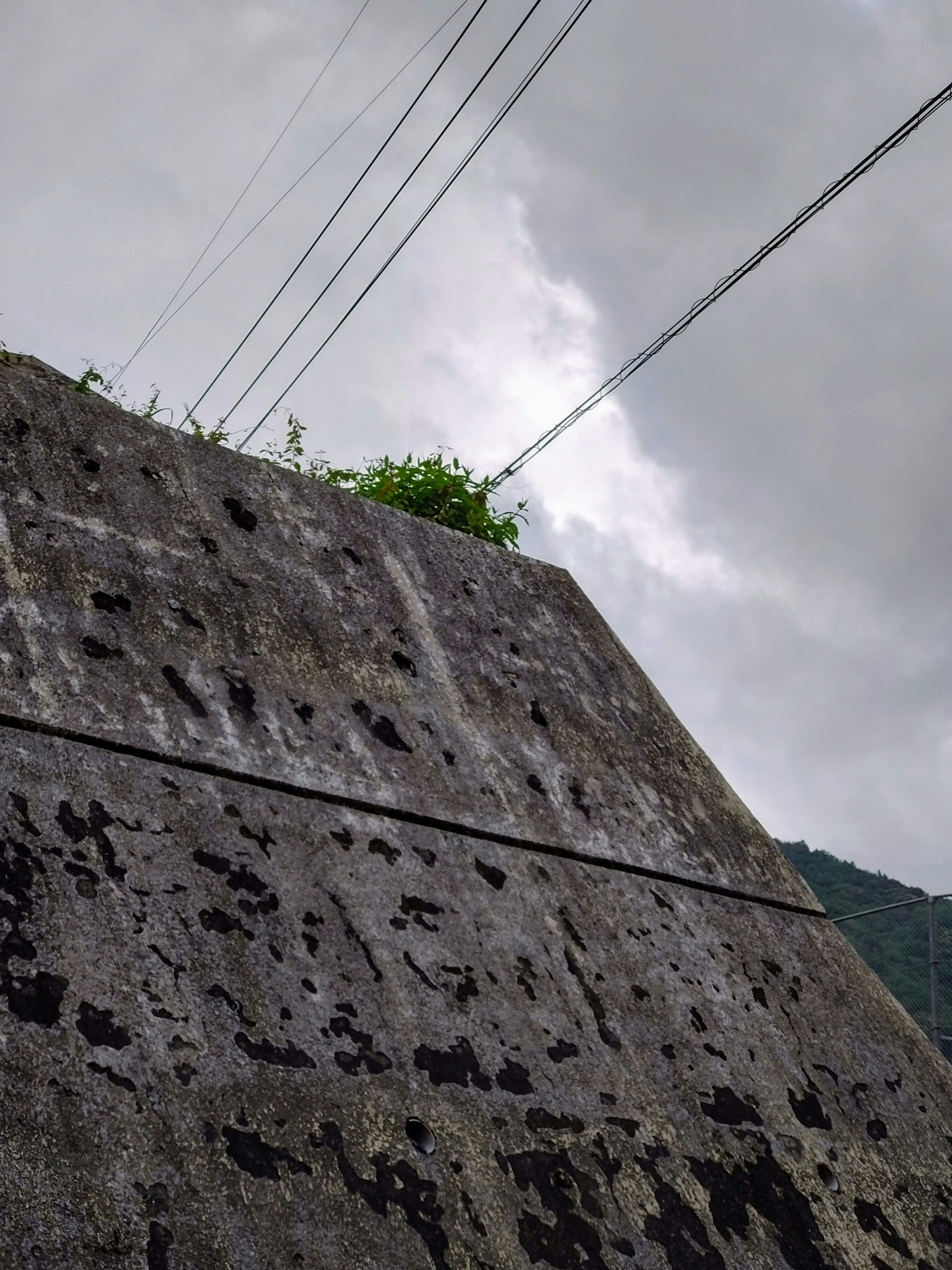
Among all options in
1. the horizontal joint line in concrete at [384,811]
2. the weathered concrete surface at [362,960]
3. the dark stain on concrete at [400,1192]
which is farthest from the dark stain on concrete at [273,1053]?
the horizontal joint line in concrete at [384,811]

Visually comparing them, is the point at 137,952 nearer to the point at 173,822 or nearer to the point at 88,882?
the point at 88,882

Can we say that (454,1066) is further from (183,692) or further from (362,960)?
(183,692)

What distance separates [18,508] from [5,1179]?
1.56m

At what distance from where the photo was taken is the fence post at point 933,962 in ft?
23.5

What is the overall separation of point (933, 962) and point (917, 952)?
1.05 feet

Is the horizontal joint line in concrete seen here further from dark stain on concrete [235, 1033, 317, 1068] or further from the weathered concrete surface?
dark stain on concrete [235, 1033, 317, 1068]

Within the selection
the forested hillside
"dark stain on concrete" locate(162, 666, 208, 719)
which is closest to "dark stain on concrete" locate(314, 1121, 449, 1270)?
"dark stain on concrete" locate(162, 666, 208, 719)

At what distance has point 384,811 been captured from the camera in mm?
2500

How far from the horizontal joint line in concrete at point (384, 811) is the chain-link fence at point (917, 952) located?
14.4ft

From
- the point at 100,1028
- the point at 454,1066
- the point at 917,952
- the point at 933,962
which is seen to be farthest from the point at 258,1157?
the point at 917,952

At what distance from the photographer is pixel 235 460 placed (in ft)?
10.8

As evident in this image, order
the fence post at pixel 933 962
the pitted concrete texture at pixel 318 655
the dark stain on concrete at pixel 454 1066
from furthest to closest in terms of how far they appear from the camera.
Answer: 1. the fence post at pixel 933 962
2. the pitted concrete texture at pixel 318 655
3. the dark stain on concrete at pixel 454 1066

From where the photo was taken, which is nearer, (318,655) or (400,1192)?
(400,1192)

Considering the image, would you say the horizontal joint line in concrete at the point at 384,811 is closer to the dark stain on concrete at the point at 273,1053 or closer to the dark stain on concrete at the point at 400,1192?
the dark stain on concrete at the point at 273,1053
